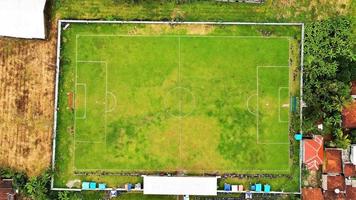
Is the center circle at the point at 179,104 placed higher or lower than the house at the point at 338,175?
higher

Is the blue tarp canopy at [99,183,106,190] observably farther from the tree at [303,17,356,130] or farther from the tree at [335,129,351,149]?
the tree at [335,129,351,149]

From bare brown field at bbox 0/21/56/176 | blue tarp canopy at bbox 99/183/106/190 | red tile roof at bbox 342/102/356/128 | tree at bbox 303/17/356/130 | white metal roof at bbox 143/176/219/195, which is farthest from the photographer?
bare brown field at bbox 0/21/56/176

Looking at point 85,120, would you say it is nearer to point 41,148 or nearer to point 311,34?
point 41,148

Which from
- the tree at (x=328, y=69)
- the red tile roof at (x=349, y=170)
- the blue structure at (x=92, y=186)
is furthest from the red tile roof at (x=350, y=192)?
the blue structure at (x=92, y=186)

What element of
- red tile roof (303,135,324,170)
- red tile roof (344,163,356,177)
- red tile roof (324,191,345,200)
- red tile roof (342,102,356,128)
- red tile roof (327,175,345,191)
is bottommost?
red tile roof (324,191,345,200)

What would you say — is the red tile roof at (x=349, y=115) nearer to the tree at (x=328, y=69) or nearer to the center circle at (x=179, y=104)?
the tree at (x=328, y=69)

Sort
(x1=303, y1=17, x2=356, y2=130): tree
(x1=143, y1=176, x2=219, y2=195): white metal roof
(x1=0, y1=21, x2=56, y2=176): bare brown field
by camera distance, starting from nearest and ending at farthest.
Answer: (x1=143, y1=176, x2=219, y2=195): white metal roof, (x1=303, y1=17, x2=356, y2=130): tree, (x1=0, y1=21, x2=56, y2=176): bare brown field

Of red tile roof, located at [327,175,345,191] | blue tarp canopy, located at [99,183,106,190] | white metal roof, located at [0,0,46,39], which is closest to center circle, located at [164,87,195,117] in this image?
blue tarp canopy, located at [99,183,106,190]
